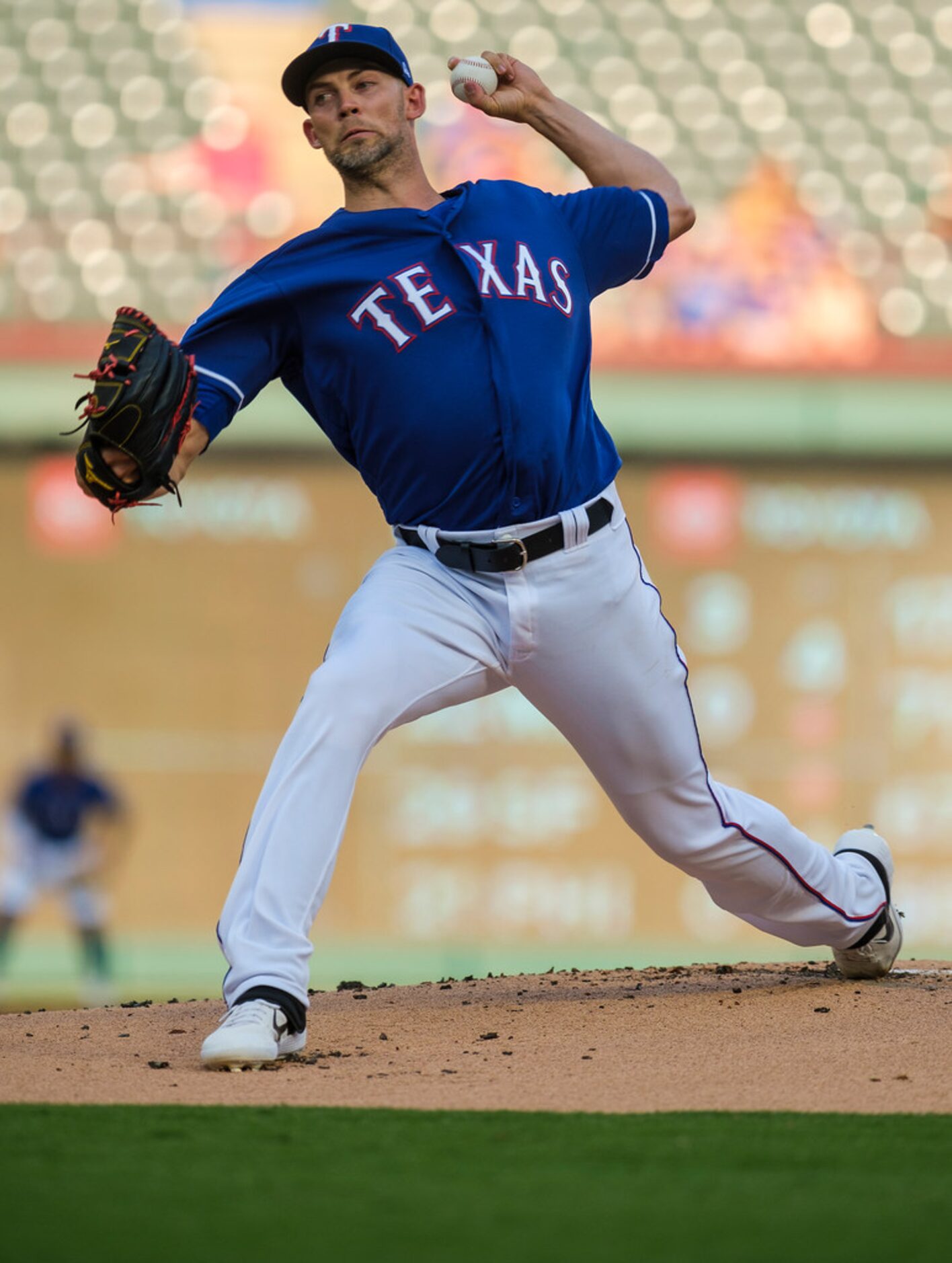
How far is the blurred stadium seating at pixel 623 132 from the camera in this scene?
10.2 metres

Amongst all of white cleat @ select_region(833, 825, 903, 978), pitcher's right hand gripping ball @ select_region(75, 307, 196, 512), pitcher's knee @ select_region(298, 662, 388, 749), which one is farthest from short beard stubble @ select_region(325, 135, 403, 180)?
white cleat @ select_region(833, 825, 903, 978)

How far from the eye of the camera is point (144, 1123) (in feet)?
7.32

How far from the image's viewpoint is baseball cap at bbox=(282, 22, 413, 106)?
3.13 metres

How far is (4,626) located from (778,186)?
17.8 ft

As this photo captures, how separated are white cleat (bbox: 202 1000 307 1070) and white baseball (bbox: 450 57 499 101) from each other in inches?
67.2

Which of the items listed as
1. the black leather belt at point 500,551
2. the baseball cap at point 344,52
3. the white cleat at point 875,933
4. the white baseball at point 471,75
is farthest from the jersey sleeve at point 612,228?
the white cleat at point 875,933

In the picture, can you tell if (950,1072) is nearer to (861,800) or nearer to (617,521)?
(617,521)

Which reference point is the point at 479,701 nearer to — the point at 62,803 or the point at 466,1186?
the point at 62,803

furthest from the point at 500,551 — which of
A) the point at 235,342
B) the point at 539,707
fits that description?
the point at 235,342

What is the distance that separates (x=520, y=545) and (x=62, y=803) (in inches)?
260

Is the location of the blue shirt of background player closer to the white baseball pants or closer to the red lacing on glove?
the white baseball pants

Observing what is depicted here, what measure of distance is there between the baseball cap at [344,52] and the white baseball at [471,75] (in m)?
0.11

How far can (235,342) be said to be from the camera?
120 inches

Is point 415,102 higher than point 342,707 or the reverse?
higher
